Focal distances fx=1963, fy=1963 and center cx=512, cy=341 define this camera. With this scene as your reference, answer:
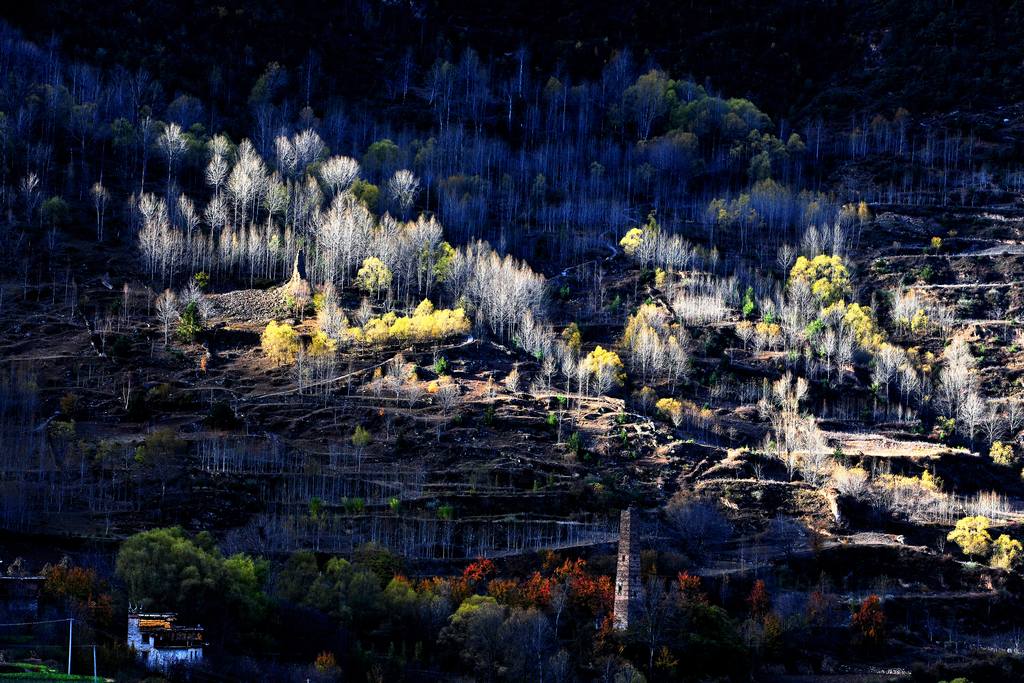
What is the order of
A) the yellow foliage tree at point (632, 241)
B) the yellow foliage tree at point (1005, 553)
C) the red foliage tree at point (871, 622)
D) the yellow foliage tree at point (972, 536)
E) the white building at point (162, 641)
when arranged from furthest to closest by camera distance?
the yellow foliage tree at point (632, 241) < the yellow foliage tree at point (972, 536) < the yellow foliage tree at point (1005, 553) < the red foliage tree at point (871, 622) < the white building at point (162, 641)

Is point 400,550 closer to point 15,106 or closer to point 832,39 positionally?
point 15,106

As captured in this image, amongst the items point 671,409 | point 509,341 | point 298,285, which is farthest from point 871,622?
point 298,285

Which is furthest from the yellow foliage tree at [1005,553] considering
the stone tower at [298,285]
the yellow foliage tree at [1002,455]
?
the stone tower at [298,285]

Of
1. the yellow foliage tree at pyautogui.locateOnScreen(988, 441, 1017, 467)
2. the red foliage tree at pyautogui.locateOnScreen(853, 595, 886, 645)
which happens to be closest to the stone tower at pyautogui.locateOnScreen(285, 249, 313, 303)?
the yellow foliage tree at pyautogui.locateOnScreen(988, 441, 1017, 467)

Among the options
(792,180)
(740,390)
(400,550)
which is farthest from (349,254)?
(792,180)

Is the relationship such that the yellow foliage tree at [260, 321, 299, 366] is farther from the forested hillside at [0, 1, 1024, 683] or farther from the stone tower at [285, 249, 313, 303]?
the stone tower at [285, 249, 313, 303]

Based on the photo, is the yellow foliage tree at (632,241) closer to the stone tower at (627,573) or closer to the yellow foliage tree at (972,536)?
the yellow foliage tree at (972,536)
